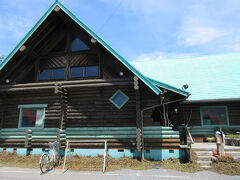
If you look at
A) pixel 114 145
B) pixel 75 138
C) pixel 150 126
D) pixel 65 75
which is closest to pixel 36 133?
pixel 75 138

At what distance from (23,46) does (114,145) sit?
291 inches

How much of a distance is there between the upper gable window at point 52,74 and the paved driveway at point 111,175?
5264mm

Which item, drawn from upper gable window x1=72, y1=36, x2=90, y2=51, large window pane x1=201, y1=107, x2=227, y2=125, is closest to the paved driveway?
large window pane x1=201, y1=107, x2=227, y2=125

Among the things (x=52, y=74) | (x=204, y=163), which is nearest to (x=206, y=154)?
(x=204, y=163)

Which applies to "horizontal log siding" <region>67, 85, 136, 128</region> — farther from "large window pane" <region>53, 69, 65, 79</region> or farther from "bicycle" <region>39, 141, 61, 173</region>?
"bicycle" <region>39, 141, 61, 173</region>

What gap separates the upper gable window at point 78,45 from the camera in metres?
10.8

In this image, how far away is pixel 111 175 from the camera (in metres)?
7.03

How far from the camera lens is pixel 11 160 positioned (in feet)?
31.1

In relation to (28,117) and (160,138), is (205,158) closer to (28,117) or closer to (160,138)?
(160,138)

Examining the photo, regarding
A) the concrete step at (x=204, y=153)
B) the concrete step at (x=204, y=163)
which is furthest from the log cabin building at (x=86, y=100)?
the concrete step at (x=204, y=163)

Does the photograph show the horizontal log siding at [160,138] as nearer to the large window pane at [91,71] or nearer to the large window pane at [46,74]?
the large window pane at [91,71]

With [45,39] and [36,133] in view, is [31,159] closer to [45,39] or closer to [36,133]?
[36,133]

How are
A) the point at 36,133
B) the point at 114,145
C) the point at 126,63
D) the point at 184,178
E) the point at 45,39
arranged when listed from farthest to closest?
the point at 45,39
the point at 36,133
the point at 114,145
the point at 126,63
the point at 184,178

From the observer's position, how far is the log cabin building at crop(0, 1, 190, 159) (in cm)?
907
